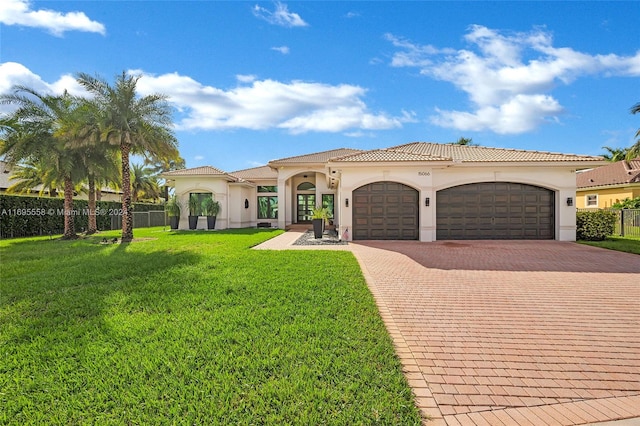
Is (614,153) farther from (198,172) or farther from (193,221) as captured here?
(193,221)

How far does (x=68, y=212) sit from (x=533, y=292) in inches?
853

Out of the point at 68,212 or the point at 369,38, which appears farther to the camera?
the point at 68,212

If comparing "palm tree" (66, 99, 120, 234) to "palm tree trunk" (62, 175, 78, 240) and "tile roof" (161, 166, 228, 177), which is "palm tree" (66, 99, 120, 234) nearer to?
"palm tree trunk" (62, 175, 78, 240)

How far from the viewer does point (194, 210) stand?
23.6 meters

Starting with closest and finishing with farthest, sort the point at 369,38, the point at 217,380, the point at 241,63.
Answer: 1. the point at 217,380
2. the point at 369,38
3. the point at 241,63

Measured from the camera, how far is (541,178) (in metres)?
15.9

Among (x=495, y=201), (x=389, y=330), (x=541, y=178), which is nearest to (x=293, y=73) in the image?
(x=495, y=201)

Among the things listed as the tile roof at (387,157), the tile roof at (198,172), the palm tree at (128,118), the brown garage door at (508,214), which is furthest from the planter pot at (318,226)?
the tile roof at (198,172)

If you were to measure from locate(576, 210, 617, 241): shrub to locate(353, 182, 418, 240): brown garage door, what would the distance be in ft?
27.2

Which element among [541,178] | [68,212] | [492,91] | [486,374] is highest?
[492,91]

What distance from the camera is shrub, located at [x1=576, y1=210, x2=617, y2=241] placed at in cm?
1633

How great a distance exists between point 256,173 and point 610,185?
2954 cm

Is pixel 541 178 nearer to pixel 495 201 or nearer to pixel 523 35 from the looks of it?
pixel 495 201

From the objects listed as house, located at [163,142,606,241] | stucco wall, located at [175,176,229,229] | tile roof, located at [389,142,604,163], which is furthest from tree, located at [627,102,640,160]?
stucco wall, located at [175,176,229,229]
